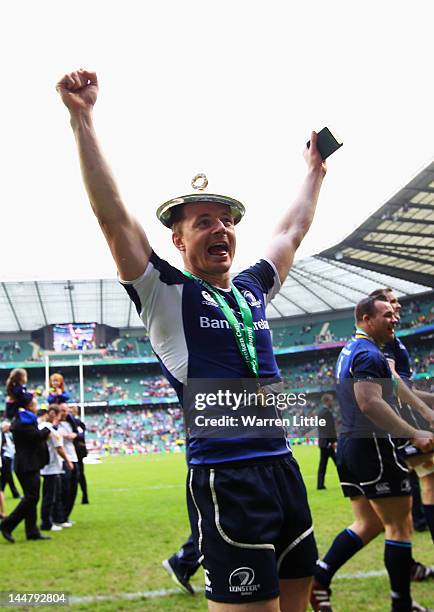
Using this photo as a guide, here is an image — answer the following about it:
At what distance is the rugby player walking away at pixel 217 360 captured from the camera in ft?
7.67

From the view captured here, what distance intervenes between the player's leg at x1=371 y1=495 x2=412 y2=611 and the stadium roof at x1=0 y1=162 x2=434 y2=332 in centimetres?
2208

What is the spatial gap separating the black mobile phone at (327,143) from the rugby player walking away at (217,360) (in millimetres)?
729

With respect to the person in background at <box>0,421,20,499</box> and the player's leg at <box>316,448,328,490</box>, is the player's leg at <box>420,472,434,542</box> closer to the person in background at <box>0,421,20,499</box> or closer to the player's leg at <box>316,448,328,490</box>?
the player's leg at <box>316,448,328,490</box>

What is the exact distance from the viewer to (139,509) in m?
12.3

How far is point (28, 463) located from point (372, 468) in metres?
5.87

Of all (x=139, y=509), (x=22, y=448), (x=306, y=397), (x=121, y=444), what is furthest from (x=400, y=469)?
(x=121, y=444)

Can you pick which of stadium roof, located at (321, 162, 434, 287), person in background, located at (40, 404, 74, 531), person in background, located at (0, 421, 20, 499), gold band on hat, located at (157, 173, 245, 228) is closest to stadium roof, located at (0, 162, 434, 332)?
stadium roof, located at (321, 162, 434, 287)

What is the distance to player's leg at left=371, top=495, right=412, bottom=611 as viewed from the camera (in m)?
4.21

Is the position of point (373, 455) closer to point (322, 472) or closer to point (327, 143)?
point (327, 143)

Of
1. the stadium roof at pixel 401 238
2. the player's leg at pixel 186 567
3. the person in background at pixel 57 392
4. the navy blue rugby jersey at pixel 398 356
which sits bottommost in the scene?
the player's leg at pixel 186 567

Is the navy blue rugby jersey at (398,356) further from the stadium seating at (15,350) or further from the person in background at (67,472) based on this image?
the stadium seating at (15,350)

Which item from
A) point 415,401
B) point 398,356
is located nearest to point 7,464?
point 398,356

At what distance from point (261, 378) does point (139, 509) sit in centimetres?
1042

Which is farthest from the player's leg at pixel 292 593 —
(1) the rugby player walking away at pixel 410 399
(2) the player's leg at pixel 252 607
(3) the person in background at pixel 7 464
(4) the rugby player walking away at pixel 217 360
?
(3) the person in background at pixel 7 464
